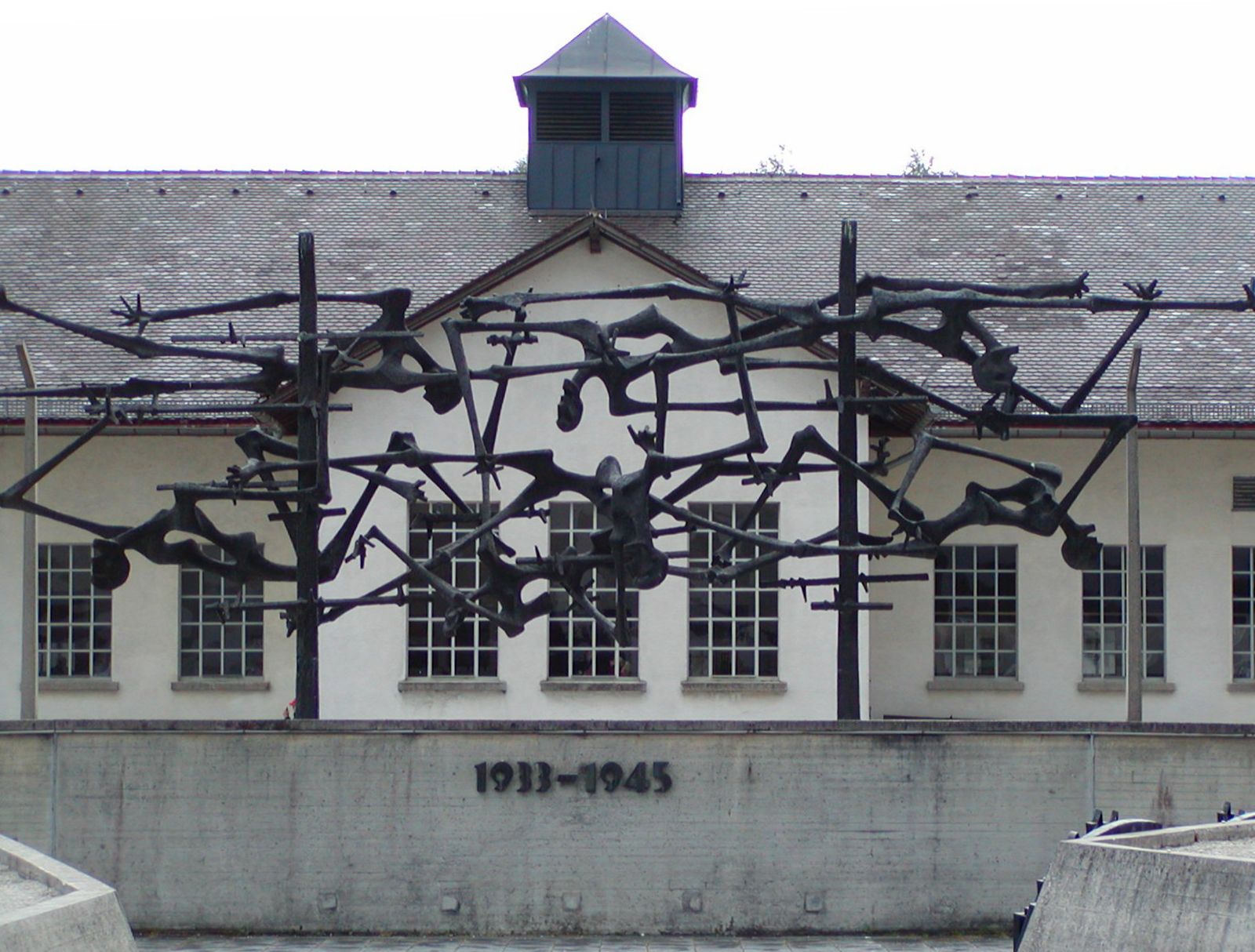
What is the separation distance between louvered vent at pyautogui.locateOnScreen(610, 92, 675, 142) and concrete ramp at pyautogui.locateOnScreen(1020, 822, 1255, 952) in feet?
73.9

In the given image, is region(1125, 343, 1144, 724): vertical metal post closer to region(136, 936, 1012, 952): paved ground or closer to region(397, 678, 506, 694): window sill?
region(136, 936, 1012, 952): paved ground

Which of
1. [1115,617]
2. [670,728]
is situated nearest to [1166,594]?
[1115,617]

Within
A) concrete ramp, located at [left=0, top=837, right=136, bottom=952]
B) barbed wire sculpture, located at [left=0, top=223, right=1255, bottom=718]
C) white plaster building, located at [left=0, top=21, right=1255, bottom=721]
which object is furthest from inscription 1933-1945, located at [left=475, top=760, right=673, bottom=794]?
white plaster building, located at [left=0, top=21, right=1255, bottom=721]

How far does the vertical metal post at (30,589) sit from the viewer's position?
2341 cm

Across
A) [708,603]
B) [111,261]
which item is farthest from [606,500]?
[111,261]

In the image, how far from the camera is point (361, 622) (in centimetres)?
2453

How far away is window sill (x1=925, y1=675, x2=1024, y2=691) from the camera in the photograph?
26.5 m

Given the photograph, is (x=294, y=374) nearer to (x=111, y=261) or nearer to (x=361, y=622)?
(x=361, y=622)

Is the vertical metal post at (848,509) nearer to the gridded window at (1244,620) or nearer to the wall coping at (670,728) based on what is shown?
the wall coping at (670,728)

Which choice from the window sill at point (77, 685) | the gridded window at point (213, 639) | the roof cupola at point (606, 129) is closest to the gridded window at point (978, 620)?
the roof cupola at point (606, 129)

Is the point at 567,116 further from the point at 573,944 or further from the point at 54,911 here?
the point at 54,911

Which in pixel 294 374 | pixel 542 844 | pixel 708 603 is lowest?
pixel 542 844

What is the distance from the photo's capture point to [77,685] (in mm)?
26297

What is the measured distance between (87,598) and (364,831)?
12.0 m
